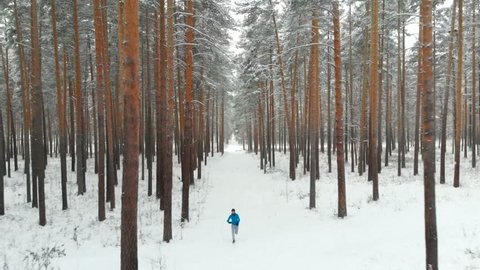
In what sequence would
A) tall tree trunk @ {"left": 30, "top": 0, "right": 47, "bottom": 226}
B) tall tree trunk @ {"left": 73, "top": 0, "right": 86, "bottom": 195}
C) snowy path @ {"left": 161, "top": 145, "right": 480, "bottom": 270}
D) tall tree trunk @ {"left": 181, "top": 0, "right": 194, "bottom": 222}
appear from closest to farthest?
snowy path @ {"left": 161, "top": 145, "right": 480, "bottom": 270}, tall tree trunk @ {"left": 181, "top": 0, "right": 194, "bottom": 222}, tall tree trunk @ {"left": 30, "top": 0, "right": 47, "bottom": 226}, tall tree trunk @ {"left": 73, "top": 0, "right": 86, "bottom": 195}

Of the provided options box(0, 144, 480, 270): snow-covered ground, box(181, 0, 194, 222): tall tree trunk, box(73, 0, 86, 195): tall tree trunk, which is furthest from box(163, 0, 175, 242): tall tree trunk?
box(73, 0, 86, 195): tall tree trunk

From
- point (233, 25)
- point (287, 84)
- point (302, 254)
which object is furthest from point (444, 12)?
point (302, 254)

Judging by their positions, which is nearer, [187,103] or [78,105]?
[187,103]

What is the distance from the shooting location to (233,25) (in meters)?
17.2

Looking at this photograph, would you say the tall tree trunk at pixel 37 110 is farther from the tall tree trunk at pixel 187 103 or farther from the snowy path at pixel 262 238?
the snowy path at pixel 262 238

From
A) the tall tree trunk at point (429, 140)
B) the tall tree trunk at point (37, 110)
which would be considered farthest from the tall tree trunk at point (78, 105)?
the tall tree trunk at point (429, 140)

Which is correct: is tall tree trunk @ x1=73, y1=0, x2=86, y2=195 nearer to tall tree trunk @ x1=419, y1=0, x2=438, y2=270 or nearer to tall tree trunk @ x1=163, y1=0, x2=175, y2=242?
tall tree trunk @ x1=163, y1=0, x2=175, y2=242

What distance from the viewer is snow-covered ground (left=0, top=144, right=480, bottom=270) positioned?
9602 mm

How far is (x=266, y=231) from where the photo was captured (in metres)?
13.4

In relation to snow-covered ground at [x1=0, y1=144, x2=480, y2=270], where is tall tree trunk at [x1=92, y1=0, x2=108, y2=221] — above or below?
above

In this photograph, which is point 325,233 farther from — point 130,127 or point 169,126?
point 130,127

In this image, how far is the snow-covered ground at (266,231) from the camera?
31.5 ft

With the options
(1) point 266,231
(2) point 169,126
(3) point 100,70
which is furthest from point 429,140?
(3) point 100,70

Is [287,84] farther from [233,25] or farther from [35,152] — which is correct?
[35,152]
